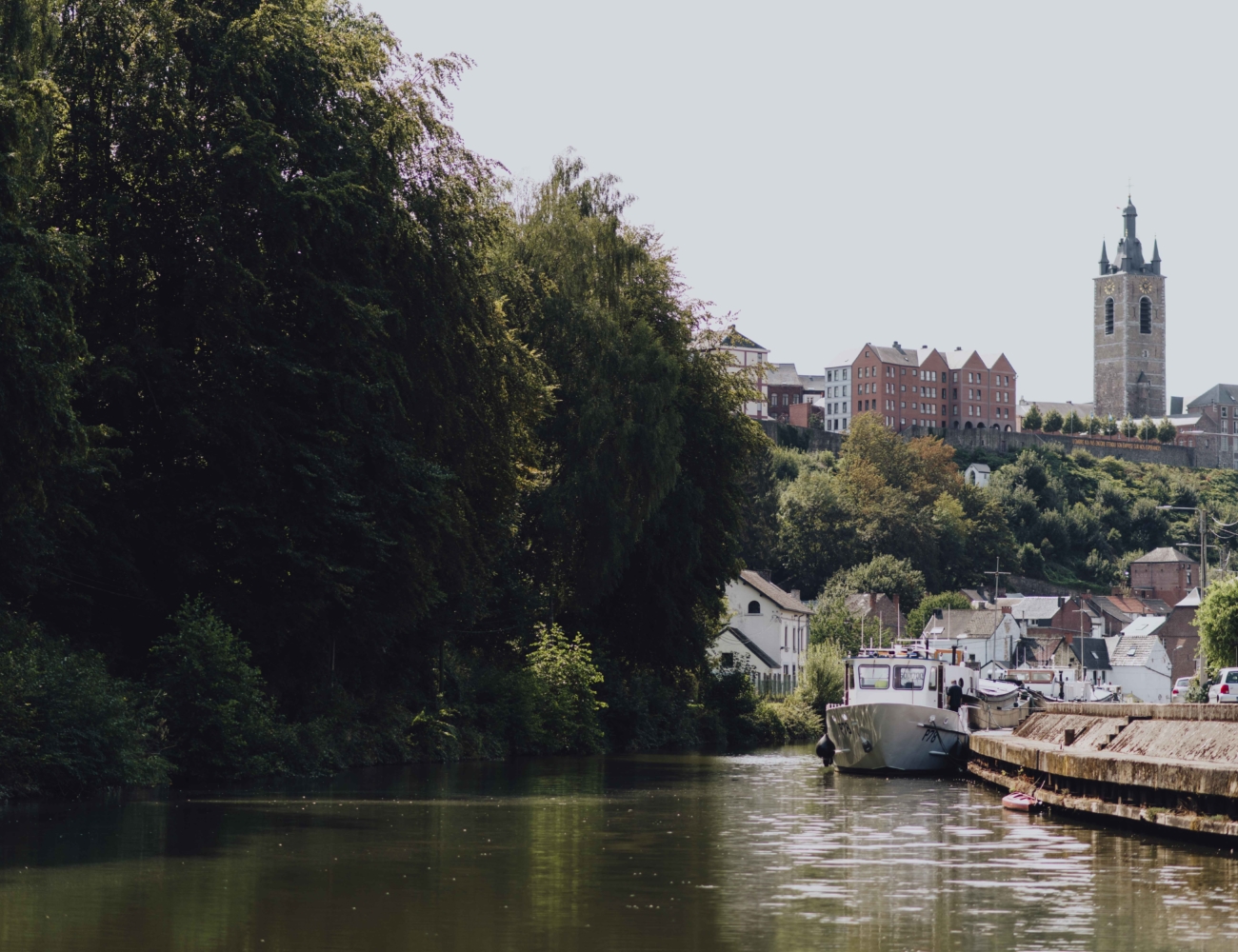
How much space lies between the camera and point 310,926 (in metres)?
13.2

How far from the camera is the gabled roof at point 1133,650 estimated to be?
142m

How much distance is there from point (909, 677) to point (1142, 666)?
10522 cm

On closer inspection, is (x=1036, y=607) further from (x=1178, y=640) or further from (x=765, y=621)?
(x=765, y=621)

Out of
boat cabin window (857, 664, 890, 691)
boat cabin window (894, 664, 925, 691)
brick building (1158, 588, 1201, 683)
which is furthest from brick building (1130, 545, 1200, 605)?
boat cabin window (857, 664, 890, 691)

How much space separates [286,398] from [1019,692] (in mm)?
28667

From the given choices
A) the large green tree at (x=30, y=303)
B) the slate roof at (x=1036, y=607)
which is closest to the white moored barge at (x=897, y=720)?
the large green tree at (x=30, y=303)

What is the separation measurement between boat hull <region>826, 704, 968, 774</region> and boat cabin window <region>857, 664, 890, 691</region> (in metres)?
3.12

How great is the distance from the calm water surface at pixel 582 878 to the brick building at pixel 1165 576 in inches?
6218

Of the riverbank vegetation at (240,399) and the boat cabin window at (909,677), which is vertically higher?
the riverbank vegetation at (240,399)

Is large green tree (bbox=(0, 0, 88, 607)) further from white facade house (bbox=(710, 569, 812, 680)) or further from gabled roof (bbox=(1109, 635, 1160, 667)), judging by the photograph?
gabled roof (bbox=(1109, 635, 1160, 667))

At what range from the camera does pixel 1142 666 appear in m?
142

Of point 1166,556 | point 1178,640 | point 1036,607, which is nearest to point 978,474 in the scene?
point 1166,556

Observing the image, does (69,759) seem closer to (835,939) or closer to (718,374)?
(835,939)

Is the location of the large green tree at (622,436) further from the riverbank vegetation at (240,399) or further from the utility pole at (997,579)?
the utility pole at (997,579)
